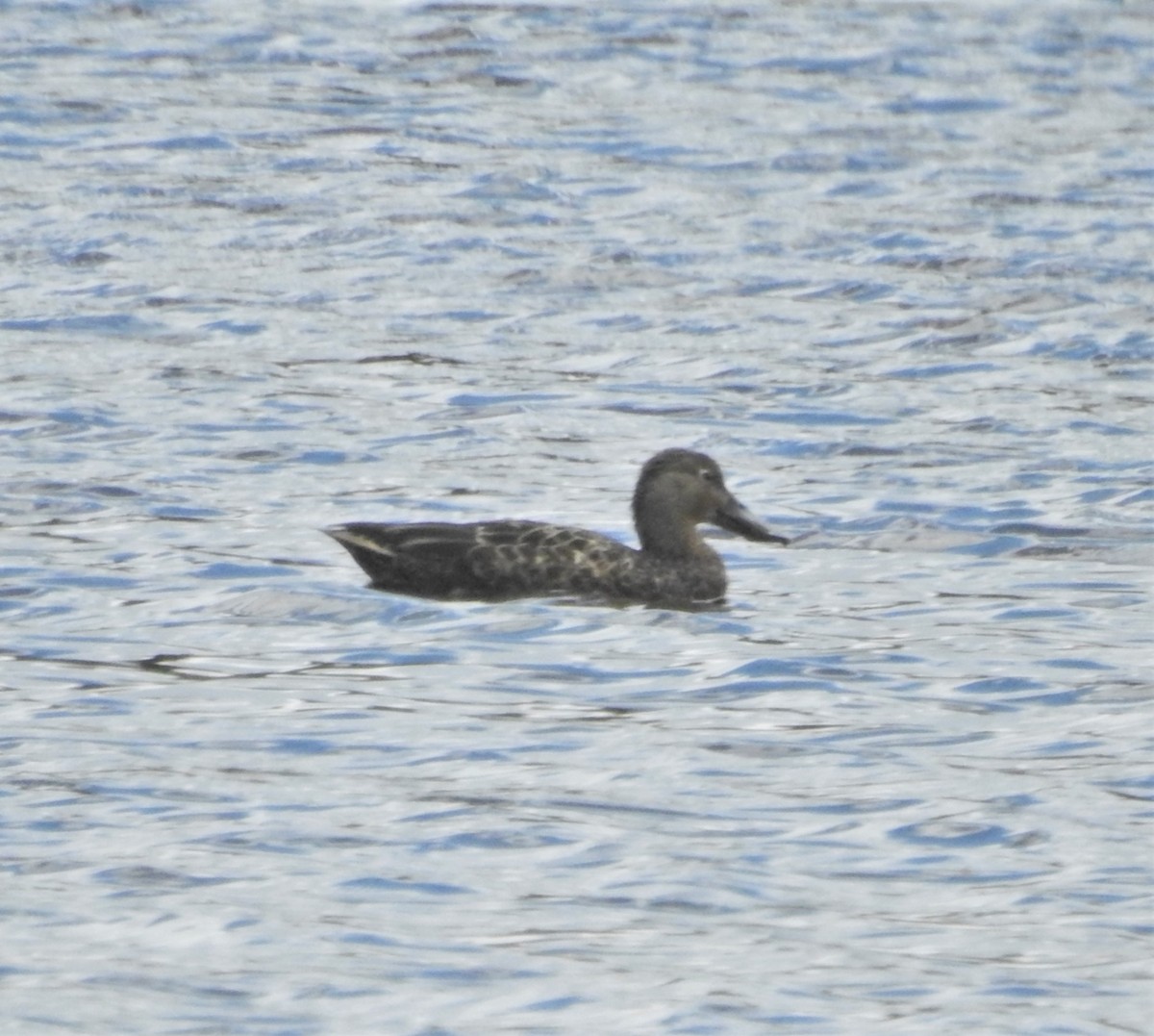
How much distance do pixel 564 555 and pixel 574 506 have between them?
2065 millimetres

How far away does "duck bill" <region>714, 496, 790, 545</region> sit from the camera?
509 inches

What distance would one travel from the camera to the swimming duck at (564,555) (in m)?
12.0

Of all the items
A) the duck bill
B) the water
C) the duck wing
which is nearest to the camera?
the water

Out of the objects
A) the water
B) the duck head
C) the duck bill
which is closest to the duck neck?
the duck head

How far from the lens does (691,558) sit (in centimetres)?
1252

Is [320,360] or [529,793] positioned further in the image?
[320,360]

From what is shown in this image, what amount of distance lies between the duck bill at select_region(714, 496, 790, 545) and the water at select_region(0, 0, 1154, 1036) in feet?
0.63

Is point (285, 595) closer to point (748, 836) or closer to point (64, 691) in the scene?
point (64, 691)

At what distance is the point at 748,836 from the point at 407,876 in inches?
39.5

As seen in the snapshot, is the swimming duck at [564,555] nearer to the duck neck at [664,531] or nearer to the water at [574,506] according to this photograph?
the duck neck at [664,531]

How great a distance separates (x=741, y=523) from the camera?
12961mm

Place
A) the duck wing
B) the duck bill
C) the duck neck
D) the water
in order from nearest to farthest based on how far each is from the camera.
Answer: the water
the duck wing
the duck neck
the duck bill

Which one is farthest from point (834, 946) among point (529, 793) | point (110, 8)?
point (110, 8)

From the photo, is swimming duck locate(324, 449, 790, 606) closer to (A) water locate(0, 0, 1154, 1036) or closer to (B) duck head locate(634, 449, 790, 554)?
(B) duck head locate(634, 449, 790, 554)
